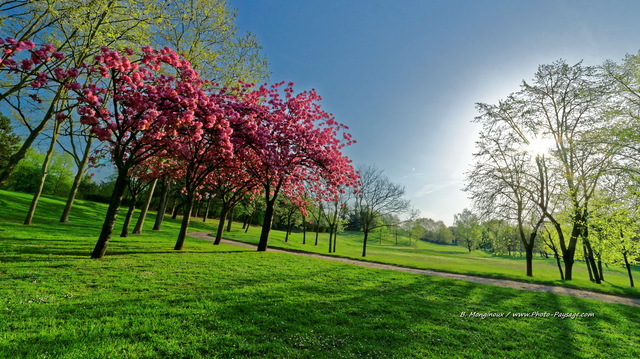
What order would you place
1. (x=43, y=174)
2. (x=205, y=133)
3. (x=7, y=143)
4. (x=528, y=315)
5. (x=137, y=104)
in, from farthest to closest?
(x=7, y=143)
(x=43, y=174)
(x=205, y=133)
(x=137, y=104)
(x=528, y=315)

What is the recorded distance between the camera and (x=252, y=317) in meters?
6.04

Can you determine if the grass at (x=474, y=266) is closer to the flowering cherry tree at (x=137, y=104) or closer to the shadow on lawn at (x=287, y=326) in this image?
the shadow on lawn at (x=287, y=326)

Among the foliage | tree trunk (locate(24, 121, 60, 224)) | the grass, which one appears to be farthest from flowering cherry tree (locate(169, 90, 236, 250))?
the foliage

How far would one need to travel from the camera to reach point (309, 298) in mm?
8125

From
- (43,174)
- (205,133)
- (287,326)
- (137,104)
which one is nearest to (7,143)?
(43,174)

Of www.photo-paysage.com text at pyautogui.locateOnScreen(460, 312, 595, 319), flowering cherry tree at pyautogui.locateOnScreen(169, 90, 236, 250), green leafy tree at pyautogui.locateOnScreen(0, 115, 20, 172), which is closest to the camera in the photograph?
www.photo-paysage.com text at pyautogui.locateOnScreen(460, 312, 595, 319)

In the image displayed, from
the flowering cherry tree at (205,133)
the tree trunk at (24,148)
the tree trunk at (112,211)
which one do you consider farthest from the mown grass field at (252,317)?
the flowering cherry tree at (205,133)

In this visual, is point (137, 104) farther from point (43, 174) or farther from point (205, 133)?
point (43, 174)

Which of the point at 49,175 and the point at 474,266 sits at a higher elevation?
the point at 49,175

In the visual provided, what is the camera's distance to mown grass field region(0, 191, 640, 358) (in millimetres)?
4512


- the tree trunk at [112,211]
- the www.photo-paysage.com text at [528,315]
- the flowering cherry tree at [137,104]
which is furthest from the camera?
the tree trunk at [112,211]

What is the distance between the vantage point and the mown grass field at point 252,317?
4.51 m

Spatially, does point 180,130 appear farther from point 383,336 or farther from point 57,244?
point 383,336

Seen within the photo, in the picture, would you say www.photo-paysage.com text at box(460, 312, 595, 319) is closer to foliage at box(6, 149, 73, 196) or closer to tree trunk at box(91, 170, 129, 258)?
tree trunk at box(91, 170, 129, 258)
